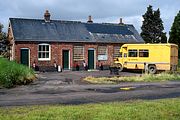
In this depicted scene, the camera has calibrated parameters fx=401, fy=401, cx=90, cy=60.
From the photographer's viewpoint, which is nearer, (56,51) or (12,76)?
(12,76)

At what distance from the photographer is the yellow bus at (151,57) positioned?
3762cm

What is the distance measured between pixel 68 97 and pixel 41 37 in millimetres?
25282

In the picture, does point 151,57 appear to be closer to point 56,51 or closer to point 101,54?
point 101,54

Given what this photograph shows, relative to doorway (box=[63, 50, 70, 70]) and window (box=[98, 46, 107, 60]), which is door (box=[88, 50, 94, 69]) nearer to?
window (box=[98, 46, 107, 60])

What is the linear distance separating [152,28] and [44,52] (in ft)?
75.6

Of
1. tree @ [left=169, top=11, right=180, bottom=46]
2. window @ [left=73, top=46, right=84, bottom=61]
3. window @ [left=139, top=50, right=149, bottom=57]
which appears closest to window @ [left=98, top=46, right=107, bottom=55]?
window @ [left=73, top=46, right=84, bottom=61]

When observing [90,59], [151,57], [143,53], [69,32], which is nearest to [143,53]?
[143,53]

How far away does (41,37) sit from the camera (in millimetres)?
41844

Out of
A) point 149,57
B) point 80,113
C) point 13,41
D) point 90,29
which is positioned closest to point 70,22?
point 90,29

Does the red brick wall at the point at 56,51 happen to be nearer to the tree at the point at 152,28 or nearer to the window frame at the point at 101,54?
the window frame at the point at 101,54

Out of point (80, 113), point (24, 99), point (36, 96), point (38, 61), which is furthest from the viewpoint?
point (38, 61)

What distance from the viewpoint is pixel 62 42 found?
140 ft

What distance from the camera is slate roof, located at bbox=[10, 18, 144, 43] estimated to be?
41750mm

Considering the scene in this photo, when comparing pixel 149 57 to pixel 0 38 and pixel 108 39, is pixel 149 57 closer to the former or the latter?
pixel 108 39
